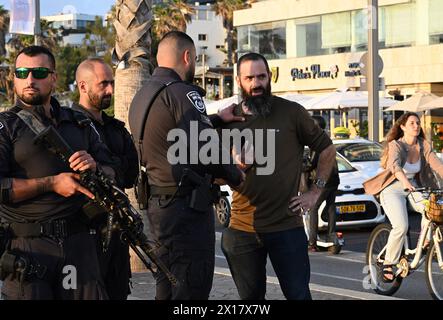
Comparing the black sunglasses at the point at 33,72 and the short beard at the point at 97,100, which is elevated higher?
the black sunglasses at the point at 33,72

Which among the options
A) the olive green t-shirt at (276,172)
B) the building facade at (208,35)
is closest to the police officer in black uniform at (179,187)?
the olive green t-shirt at (276,172)

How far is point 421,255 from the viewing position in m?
9.05

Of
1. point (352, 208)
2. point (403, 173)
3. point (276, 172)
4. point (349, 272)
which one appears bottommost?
point (349, 272)

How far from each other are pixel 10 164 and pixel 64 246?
1.67ft

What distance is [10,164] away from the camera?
4918 mm

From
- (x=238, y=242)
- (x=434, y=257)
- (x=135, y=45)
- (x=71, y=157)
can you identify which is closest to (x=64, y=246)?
(x=71, y=157)

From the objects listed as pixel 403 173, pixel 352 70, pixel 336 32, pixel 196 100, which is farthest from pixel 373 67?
pixel 336 32

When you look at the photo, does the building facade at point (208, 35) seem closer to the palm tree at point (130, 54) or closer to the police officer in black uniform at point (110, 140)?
the palm tree at point (130, 54)

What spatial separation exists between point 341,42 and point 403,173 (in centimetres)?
3760

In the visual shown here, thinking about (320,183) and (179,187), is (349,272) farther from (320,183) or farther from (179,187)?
(179,187)

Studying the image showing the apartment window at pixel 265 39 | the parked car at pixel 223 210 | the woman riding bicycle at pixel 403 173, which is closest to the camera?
the parked car at pixel 223 210

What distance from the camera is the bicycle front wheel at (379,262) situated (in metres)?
9.36

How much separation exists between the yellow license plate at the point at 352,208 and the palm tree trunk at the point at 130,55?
5851 millimetres

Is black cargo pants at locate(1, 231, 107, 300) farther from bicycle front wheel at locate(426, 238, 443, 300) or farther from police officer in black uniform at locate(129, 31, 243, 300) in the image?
bicycle front wheel at locate(426, 238, 443, 300)
